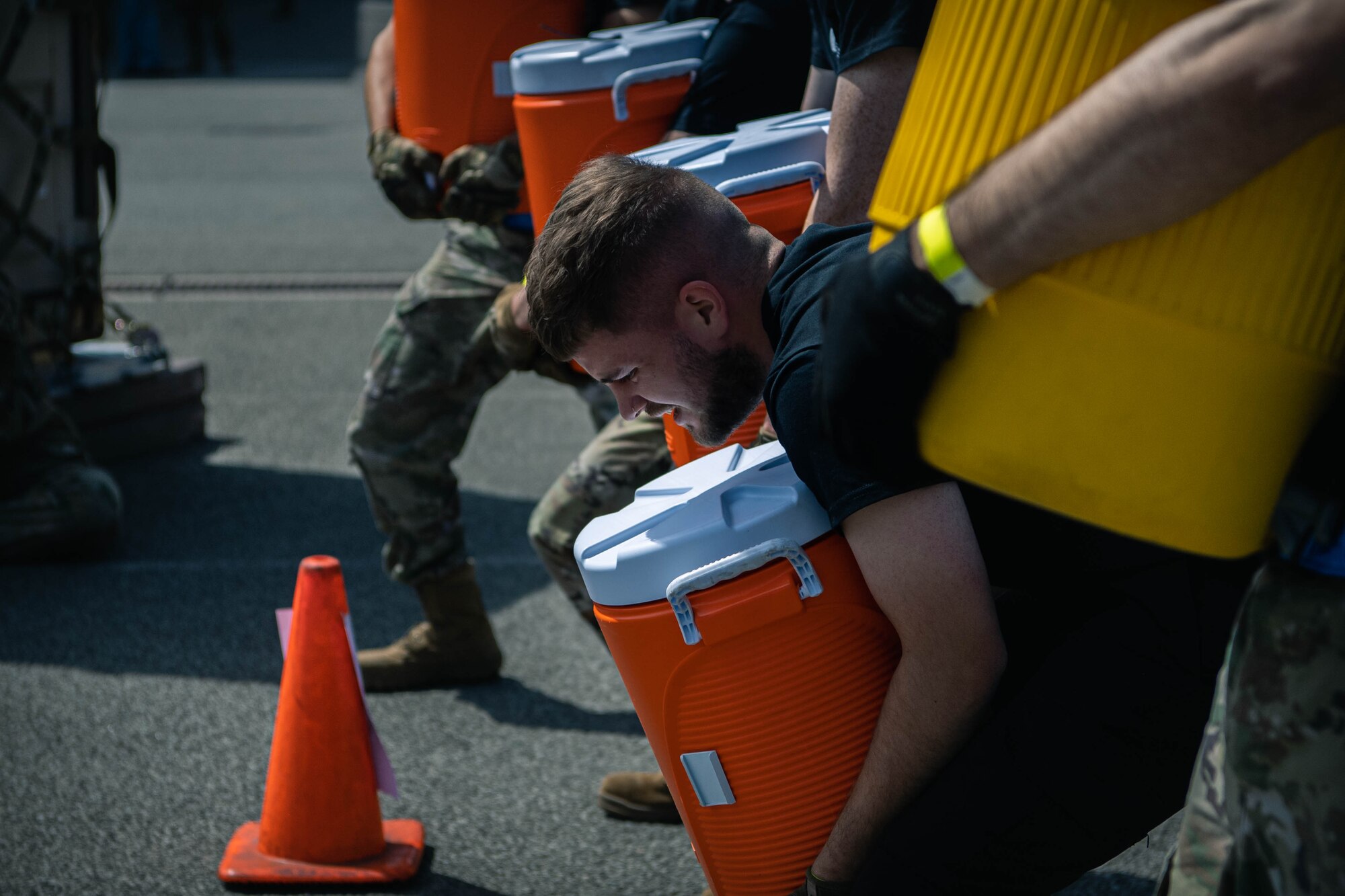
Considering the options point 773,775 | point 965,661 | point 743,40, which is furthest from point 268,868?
point 743,40

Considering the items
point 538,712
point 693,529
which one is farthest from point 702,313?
point 538,712

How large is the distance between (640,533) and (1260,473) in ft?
2.59

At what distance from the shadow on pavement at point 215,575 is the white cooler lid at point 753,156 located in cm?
159

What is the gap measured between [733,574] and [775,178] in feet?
2.84

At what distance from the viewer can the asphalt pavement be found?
8.81 feet

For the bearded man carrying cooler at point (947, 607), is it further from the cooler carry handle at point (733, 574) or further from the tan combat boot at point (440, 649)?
the tan combat boot at point (440, 649)

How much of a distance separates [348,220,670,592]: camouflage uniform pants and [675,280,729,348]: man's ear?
1474mm

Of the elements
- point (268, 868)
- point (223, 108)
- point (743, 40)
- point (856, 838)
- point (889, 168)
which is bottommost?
point (223, 108)

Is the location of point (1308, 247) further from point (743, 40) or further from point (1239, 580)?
point (743, 40)

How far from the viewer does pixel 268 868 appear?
257 cm

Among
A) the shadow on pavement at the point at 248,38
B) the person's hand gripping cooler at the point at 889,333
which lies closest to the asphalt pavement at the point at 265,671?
the person's hand gripping cooler at the point at 889,333

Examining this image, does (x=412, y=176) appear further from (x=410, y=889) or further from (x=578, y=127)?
(x=410, y=889)

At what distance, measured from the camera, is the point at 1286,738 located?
112cm

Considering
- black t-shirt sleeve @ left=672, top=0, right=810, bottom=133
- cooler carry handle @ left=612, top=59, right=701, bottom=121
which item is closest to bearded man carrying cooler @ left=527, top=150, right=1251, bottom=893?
cooler carry handle @ left=612, top=59, right=701, bottom=121
